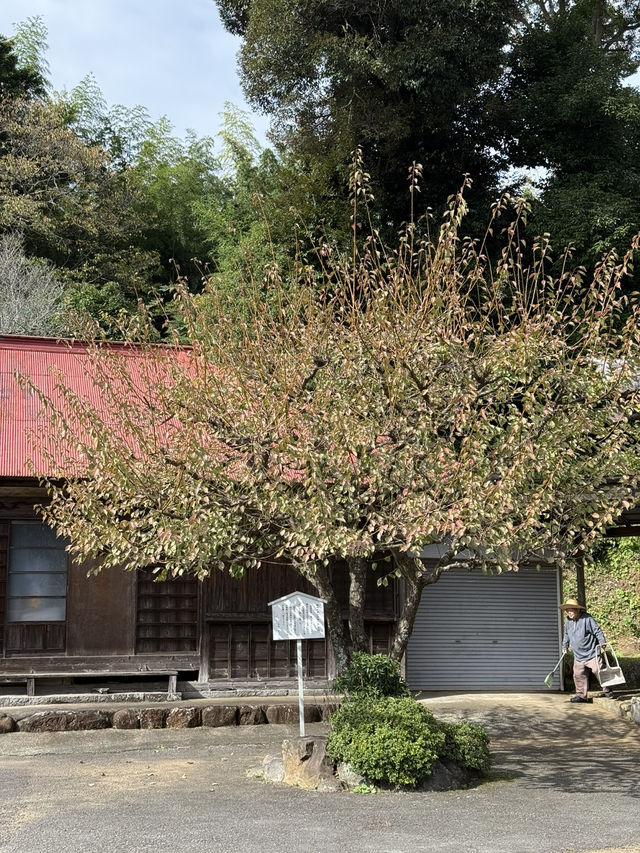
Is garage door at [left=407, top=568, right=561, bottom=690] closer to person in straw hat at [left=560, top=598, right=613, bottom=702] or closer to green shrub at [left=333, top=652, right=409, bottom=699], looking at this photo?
person in straw hat at [left=560, top=598, right=613, bottom=702]

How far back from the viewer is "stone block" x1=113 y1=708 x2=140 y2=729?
12.2 metres

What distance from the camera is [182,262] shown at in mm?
34812

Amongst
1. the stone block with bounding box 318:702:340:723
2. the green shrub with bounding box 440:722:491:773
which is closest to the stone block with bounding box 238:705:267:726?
the stone block with bounding box 318:702:340:723

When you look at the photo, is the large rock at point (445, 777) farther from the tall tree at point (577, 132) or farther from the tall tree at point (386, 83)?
the tall tree at point (386, 83)

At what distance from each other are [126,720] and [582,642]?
23.4ft

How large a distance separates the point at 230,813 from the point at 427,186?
19.1 m

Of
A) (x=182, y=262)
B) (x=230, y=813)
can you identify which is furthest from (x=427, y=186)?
(x=230, y=813)

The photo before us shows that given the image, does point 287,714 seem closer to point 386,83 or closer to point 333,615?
point 333,615

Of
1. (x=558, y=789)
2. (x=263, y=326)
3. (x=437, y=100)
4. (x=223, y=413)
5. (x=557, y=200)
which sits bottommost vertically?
(x=558, y=789)

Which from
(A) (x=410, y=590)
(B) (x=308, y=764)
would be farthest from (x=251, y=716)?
(A) (x=410, y=590)

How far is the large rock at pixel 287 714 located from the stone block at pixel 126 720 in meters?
1.78

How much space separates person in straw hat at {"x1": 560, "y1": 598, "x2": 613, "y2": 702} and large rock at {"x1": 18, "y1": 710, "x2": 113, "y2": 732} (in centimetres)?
729

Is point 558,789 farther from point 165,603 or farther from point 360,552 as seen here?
point 165,603

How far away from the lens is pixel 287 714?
12852mm
